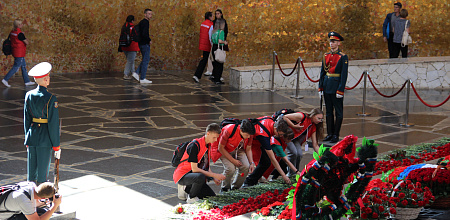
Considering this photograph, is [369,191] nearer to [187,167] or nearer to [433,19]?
[187,167]

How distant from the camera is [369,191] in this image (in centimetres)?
500

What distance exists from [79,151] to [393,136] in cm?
501

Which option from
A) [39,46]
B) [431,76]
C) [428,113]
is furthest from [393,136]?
[39,46]

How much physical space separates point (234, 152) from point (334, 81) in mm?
3154

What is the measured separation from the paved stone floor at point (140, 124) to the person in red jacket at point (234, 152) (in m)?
0.64

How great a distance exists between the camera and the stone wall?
13.5 metres

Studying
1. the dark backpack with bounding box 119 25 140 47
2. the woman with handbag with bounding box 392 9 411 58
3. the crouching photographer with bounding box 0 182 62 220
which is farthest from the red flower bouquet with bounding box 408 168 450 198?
the woman with handbag with bounding box 392 9 411 58

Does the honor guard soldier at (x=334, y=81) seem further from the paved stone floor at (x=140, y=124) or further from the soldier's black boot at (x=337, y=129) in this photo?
the paved stone floor at (x=140, y=124)

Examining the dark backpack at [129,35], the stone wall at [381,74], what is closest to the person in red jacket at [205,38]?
the stone wall at [381,74]

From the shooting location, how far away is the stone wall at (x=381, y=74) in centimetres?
1351

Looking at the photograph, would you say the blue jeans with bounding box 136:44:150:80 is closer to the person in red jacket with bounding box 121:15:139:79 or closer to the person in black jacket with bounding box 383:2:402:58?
the person in red jacket with bounding box 121:15:139:79

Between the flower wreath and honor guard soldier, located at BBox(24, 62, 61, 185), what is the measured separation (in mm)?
2464

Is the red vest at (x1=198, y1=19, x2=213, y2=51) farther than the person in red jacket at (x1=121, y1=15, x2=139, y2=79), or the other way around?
the red vest at (x1=198, y1=19, x2=213, y2=51)

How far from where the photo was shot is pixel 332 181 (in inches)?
166
